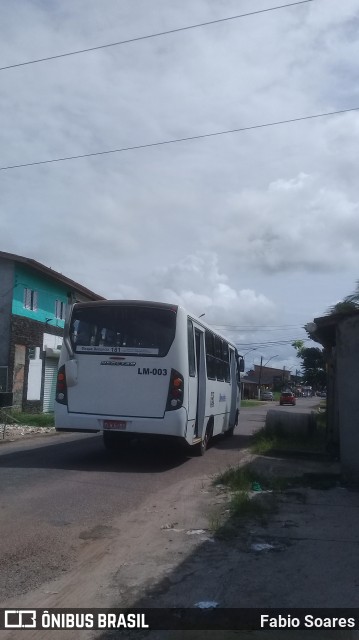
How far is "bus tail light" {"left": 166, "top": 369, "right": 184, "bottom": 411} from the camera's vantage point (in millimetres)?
13134

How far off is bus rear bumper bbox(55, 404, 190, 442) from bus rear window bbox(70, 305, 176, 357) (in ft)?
3.78

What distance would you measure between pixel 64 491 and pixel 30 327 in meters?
Answer: 21.3

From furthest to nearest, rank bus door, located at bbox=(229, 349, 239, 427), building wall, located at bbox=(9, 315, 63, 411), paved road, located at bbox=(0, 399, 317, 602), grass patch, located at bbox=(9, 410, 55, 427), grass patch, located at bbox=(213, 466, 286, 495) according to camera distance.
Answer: building wall, located at bbox=(9, 315, 63, 411), grass patch, located at bbox=(9, 410, 55, 427), bus door, located at bbox=(229, 349, 239, 427), grass patch, located at bbox=(213, 466, 286, 495), paved road, located at bbox=(0, 399, 317, 602)

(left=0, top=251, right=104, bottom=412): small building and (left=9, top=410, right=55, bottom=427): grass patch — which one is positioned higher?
(left=0, top=251, right=104, bottom=412): small building

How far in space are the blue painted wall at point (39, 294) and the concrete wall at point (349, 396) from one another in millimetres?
20234

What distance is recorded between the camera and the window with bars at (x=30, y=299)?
3116 cm

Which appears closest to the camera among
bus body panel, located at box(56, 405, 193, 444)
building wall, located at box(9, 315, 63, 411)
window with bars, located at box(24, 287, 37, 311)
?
bus body panel, located at box(56, 405, 193, 444)

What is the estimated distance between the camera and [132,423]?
13219mm

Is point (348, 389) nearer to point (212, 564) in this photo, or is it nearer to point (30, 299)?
point (212, 564)

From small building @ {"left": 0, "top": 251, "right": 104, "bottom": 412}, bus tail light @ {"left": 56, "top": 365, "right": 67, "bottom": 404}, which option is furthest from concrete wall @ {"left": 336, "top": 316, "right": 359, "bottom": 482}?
small building @ {"left": 0, "top": 251, "right": 104, "bottom": 412}

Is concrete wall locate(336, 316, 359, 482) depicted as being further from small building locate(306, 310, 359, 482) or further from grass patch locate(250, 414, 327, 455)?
grass patch locate(250, 414, 327, 455)

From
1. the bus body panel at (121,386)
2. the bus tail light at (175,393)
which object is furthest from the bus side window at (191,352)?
the bus body panel at (121,386)

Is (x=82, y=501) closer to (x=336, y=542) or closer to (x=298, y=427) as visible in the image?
(x=336, y=542)

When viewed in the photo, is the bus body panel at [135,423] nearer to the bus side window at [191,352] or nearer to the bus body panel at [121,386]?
the bus body panel at [121,386]
